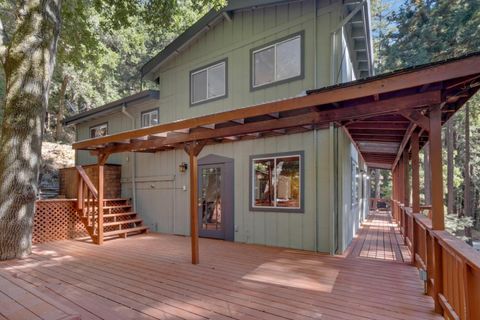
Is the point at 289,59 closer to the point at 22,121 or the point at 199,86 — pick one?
the point at 199,86

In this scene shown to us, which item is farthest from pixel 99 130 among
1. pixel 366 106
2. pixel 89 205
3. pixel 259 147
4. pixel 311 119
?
pixel 366 106

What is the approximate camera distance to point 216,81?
788 centimetres

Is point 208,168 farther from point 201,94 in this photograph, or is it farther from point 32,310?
point 32,310

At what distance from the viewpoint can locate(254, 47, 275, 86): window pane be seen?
22.3 ft

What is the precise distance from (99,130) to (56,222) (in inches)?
172

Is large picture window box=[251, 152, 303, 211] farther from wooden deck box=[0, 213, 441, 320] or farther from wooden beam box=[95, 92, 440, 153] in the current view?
wooden beam box=[95, 92, 440, 153]

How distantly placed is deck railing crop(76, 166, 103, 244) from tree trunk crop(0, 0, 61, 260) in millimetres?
1569

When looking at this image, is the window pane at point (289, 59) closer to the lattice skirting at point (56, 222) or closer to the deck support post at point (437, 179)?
the deck support post at point (437, 179)

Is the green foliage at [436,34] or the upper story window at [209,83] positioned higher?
the green foliage at [436,34]


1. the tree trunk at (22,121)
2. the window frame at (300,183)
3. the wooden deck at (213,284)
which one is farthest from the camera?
the window frame at (300,183)

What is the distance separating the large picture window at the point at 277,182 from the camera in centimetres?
633

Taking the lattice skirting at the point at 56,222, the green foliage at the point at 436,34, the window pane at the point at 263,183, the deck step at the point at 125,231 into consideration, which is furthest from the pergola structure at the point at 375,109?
the green foliage at the point at 436,34

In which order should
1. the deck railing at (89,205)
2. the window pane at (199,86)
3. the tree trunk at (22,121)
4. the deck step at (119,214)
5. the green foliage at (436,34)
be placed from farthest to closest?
the green foliage at (436,34)
the window pane at (199,86)
the deck step at (119,214)
the deck railing at (89,205)
the tree trunk at (22,121)

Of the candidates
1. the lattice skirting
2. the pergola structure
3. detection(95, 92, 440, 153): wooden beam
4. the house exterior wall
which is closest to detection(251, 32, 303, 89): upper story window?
the house exterior wall
